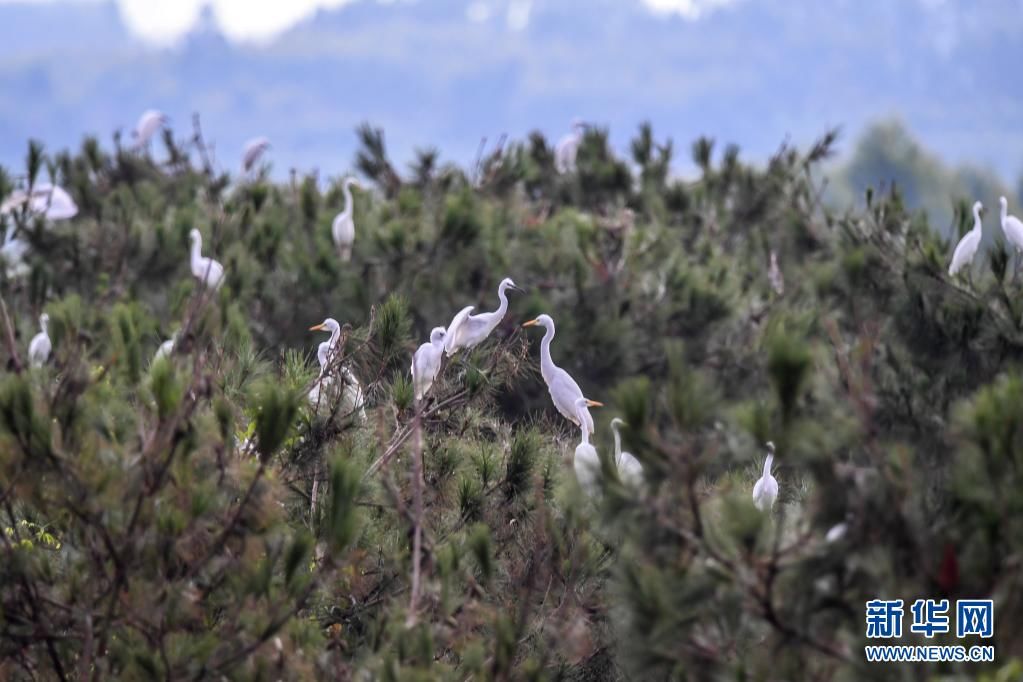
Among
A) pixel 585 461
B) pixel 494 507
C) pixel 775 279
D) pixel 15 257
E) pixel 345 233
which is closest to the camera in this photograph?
pixel 585 461

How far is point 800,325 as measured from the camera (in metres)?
7.16

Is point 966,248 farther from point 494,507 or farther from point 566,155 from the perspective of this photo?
point 566,155

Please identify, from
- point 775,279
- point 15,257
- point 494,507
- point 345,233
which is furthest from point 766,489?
point 15,257

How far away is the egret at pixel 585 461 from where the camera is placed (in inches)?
97.9

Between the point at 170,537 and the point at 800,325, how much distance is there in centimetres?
501

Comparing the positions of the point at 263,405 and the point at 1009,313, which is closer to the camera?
the point at 263,405

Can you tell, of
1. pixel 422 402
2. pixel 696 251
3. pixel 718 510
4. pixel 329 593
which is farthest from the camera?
pixel 696 251

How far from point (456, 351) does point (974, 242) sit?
2.72m

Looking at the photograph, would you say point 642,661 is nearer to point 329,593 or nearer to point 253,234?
point 329,593

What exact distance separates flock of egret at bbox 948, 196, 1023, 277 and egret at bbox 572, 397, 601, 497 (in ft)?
4.71

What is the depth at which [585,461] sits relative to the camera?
8.50ft

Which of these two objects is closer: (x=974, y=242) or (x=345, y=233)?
(x=974, y=242)

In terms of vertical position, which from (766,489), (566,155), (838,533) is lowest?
(566,155)

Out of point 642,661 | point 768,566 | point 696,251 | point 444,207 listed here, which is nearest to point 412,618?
point 642,661
